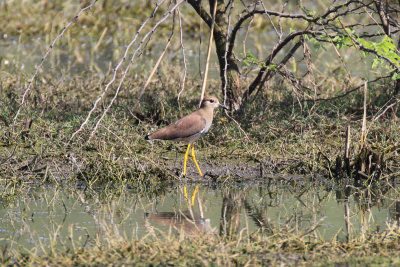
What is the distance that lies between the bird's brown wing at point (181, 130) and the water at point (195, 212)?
0.66 m

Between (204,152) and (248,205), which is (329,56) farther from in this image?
(248,205)

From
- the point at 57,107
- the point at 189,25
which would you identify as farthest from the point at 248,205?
the point at 189,25

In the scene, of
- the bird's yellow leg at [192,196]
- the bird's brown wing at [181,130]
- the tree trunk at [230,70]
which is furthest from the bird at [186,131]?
the tree trunk at [230,70]

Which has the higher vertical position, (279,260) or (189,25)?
(189,25)

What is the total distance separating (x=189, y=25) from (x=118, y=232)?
12.2m

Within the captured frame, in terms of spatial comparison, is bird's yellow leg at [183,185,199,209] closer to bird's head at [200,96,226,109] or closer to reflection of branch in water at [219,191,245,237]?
reflection of branch in water at [219,191,245,237]

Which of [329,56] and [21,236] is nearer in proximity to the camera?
[21,236]

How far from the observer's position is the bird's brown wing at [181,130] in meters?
8.23

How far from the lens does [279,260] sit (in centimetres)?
522

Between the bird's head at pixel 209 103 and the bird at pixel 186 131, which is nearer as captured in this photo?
the bird at pixel 186 131

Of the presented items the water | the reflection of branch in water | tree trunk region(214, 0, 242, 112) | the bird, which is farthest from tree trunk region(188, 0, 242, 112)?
the reflection of branch in water

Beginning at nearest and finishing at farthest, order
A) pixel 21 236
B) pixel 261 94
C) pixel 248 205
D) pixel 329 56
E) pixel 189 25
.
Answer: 1. pixel 21 236
2. pixel 248 205
3. pixel 261 94
4. pixel 329 56
5. pixel 189 25

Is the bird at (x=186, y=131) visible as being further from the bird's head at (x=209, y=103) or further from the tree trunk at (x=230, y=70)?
the tree trunk at (x=230, y=70)

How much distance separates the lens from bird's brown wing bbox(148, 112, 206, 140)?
8.23m
